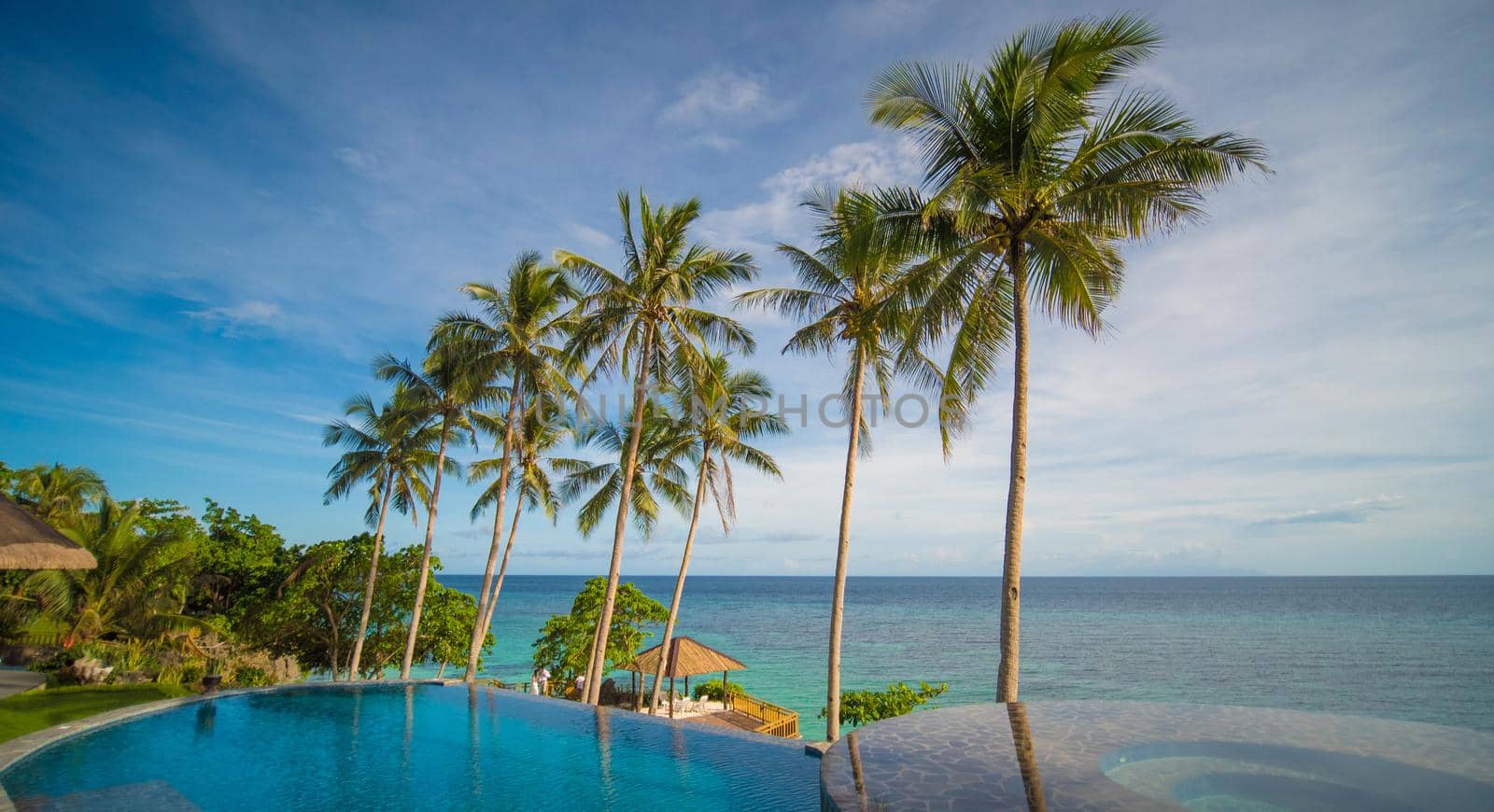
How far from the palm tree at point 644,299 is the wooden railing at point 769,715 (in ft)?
16.0

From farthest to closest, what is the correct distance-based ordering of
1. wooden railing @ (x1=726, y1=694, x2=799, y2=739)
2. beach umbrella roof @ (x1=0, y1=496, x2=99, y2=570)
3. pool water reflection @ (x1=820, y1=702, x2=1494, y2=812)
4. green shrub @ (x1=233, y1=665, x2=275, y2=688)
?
1. wooden railing @ (x1=726, y1=694, x2=799, y2=739)
2. green shrub @ (x1=233, y1=665, x2=275, y2=688)
3. beach umbrella roof @ (x1=0, y1=496, x2=99, y2=570)
4. pool water reflection @ (x1=820, y1=702, x2=1494, y2=812)

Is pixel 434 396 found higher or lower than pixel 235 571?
higher

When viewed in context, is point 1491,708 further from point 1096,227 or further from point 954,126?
point 954,126

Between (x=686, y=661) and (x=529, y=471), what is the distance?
6.91 meters

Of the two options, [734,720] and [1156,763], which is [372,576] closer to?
[734,720]

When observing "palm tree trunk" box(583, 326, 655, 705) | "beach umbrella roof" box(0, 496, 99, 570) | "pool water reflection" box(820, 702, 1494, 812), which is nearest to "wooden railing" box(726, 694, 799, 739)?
"palm tree trunk" box(583, 326, 655, 705)

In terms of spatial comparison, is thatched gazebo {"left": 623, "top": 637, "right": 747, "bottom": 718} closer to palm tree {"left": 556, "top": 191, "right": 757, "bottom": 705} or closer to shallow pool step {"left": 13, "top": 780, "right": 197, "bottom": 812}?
palm tree {"left": 556, "top": 191, "right": 757, "bottom": 705}

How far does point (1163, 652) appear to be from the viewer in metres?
35.2

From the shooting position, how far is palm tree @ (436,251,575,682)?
15.1m

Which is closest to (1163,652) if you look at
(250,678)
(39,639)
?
(250,678)

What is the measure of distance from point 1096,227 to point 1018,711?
20.2 ft

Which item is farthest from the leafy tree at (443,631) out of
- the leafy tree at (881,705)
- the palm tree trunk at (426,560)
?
the leafy tree at (881,705)

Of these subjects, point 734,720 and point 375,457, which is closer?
point 734,720

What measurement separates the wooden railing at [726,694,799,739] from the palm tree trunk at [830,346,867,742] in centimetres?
503
